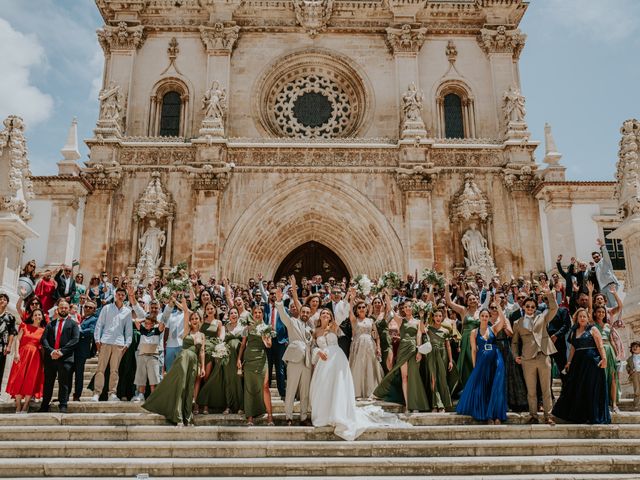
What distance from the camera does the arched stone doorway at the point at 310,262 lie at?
22.5 m

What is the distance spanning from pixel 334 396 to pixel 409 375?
1.62 m

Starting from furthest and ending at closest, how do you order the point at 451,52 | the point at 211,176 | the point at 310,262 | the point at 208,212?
the point at 451,52 < the point at 310,262 < the point at 211,176 < the point at 208,212

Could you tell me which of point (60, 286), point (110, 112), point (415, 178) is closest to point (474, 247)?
point (415, 178)

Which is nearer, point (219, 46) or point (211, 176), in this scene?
point (211, 176)

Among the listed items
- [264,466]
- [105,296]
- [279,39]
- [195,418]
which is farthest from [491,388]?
[279,39]

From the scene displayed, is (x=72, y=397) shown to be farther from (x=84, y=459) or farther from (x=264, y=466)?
(x=264, y=466)

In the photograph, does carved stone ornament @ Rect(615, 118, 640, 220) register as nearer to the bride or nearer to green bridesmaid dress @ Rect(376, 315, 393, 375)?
green bridesmaid dress @ Rect(376, 315, 393, 375)

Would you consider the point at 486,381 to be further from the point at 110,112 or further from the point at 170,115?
the point at 170,115

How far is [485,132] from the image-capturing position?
22.4 m

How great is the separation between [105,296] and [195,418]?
631 cm

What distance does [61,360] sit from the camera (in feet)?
30.0

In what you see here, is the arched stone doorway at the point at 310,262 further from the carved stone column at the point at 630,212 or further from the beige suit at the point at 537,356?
the beige suit at the point at 537,356

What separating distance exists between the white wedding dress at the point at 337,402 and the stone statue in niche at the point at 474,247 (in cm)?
1155

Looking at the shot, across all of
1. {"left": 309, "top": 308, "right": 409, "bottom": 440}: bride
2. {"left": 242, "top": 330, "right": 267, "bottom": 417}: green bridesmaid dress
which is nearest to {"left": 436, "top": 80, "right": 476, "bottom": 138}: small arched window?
{"left": 309, "top": 308, "right": 409, "bottom": 440}: bride
